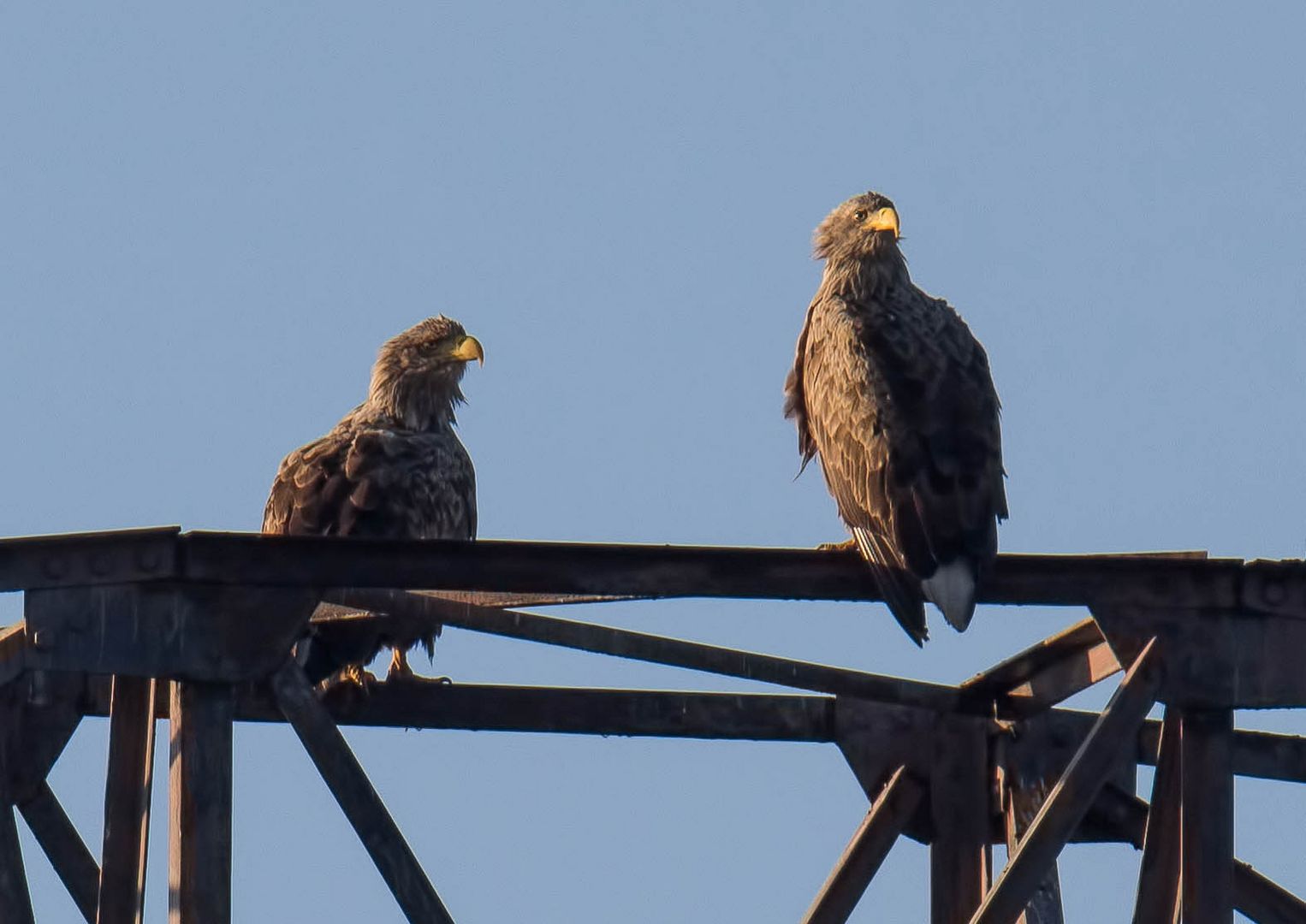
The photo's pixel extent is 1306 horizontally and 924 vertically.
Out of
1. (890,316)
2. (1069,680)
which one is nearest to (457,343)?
(890,316)

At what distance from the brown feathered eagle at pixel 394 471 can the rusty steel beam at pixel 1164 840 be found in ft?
12.5

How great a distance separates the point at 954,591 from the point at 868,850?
1.14m

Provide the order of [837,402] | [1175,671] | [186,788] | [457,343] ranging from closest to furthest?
[186,788] < [1175,671] < [837,402] < [457,343]

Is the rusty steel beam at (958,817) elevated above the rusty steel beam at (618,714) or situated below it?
below

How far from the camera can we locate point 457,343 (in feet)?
45.1

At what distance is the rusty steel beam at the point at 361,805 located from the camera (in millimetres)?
7480

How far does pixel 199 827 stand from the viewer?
7215mm

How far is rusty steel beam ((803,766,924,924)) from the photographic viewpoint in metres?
8.83

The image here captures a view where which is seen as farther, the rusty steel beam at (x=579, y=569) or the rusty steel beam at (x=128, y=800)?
the rusty steel beam at (x=128, y=800)

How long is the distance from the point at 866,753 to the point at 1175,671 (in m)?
2.32

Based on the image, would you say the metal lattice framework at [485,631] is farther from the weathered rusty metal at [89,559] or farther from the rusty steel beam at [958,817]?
the rusty steel beam at [958,817]

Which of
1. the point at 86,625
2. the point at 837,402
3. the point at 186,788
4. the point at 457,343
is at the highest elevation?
the point at 457,343

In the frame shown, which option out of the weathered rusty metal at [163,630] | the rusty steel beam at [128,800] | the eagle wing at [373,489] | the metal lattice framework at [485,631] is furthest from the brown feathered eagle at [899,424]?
the rusty steel beam at [128,800]

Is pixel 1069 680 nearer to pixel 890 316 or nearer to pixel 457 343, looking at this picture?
pixel 890 316
